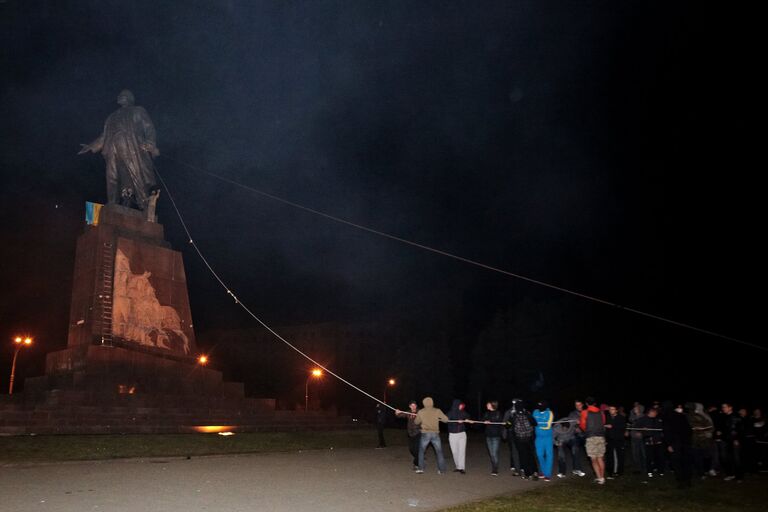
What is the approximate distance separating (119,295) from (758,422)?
1797 centimetres

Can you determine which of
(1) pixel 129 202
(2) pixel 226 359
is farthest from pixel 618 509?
(2) pixel 226 359

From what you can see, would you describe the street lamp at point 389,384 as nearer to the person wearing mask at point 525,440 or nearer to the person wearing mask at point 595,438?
the person wearing mask at point 525,440

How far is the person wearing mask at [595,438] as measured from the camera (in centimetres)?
1078

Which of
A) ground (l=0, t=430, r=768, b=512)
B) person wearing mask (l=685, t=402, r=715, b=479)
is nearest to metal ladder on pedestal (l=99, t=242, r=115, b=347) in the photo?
ground (l=0, t=430, r=768, b=512)

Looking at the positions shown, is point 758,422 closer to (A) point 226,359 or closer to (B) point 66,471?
(B) point 66,471

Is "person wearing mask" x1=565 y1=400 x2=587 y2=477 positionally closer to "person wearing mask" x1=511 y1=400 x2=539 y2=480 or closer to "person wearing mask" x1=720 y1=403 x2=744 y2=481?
"person wearing mask" x1=511 y1=400 x2=539 y2=480

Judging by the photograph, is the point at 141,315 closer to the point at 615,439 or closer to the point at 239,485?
the point at 239,485

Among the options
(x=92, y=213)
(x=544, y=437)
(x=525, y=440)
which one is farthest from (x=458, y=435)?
(x=92, y=213)

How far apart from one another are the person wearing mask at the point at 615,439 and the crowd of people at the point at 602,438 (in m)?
0.02

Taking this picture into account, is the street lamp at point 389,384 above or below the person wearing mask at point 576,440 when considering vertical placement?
above

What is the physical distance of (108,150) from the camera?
817 inches

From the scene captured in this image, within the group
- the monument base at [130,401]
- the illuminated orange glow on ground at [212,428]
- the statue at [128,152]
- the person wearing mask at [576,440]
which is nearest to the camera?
the person wearing mask at [576,440]

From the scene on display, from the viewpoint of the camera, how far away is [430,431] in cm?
1182

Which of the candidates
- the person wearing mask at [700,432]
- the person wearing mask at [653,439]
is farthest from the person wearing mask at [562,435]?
the person wearing mask at [700,432]
